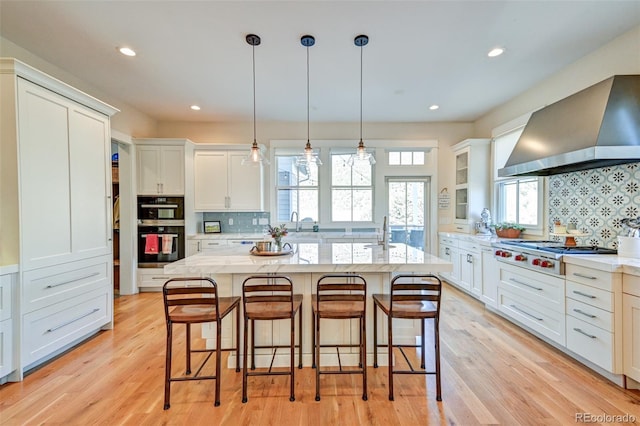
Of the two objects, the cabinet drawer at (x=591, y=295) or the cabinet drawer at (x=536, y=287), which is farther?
the cabinet drawer at (x=536, y=287)

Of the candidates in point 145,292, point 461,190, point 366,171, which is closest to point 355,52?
point 366,171

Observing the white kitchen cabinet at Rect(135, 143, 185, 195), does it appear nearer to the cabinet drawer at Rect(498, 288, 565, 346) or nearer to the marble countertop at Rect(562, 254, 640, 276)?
the cabinet drawer at Rect(498, 288, 565, 346)

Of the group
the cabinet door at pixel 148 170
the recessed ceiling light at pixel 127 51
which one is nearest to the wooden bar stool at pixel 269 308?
the recessed ceiling light at pixel 127 51

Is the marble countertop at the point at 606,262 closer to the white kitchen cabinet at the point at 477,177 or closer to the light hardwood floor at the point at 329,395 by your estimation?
the light hardwood floor at the point at 329,395

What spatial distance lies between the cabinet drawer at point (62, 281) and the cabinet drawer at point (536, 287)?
4.49m

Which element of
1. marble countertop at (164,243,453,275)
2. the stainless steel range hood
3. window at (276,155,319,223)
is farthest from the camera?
window at (276,155,319,223)

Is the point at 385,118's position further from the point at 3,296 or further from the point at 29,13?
the point at 3,296

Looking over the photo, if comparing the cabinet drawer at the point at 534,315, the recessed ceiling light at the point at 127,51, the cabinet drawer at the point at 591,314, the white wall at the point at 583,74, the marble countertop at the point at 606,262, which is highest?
the recessed ceiling light at the point at 127,51

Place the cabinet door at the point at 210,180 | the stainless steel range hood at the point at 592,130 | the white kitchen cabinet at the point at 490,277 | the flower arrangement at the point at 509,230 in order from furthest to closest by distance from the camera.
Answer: the cabinet door at the point at 210,180
the flower arrangement at the point at 509,230
the white kitchen cabinet at the point at 490,277
the stainless steel range hood at the point at 592,130

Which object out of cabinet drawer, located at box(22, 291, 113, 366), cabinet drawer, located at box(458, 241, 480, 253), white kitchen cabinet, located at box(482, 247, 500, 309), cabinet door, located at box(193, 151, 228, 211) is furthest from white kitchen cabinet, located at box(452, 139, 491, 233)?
cabinet drawer, located at box(22, 291, 113, 366)

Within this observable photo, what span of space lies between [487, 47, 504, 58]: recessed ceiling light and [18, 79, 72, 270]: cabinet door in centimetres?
416

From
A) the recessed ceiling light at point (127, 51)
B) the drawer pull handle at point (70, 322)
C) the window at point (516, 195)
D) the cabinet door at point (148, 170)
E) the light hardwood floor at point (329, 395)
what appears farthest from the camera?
the cabinet door at point (148, 170)

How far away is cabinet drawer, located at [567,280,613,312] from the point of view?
2131 mm

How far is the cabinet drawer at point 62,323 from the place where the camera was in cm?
227
